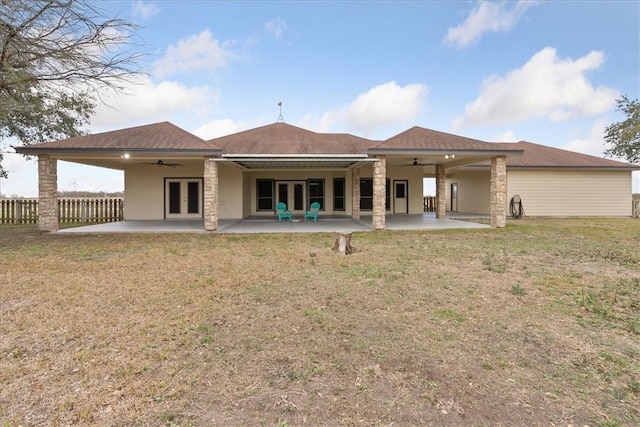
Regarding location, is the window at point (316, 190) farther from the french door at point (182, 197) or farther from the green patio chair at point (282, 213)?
the french door at point (182, 197)

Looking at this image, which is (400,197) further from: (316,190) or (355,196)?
(316,190)

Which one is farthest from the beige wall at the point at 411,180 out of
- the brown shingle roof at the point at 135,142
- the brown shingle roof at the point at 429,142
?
the brown shingle roof at the point at 135,142

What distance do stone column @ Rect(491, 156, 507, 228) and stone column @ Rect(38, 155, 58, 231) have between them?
16689 mm

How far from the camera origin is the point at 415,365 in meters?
3.01

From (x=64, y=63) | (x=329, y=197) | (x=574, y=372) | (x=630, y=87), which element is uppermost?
(x=630, y=87)

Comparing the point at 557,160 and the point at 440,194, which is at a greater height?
the point at 557,160

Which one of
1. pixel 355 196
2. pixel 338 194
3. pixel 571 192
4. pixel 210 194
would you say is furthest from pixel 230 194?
pixel 571 192

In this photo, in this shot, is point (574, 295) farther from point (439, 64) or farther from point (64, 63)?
point (439, 64)

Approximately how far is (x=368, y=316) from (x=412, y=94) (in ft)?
68.3

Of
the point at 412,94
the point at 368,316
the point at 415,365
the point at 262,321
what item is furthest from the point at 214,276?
the point at 412,94

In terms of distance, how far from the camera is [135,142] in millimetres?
12125

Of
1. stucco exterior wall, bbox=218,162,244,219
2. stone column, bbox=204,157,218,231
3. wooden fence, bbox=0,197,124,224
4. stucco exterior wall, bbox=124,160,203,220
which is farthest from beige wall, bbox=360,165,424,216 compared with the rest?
wooden fence, bbox=0,197,124,224

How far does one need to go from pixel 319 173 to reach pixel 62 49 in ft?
41.5

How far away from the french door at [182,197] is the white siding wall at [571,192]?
17.1 meters
